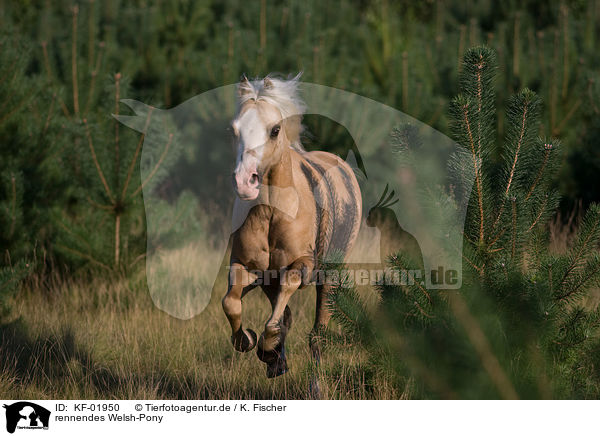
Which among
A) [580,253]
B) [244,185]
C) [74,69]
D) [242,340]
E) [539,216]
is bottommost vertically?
[242,340]

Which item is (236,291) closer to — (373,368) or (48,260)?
(373,368)

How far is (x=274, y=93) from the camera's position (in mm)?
3074

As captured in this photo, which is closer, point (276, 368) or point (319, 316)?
point (276, 368)

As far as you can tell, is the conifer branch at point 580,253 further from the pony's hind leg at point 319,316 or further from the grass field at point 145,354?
the pony's hind leg at point 319,316

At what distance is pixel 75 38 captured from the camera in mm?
7062

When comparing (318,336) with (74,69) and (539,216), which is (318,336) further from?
(74,69)

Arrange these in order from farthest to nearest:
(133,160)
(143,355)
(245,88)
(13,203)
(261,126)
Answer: (133,160) → (13,203) → (143,355) → (245,88) → (261,126)

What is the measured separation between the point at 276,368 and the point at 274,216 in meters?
0.76

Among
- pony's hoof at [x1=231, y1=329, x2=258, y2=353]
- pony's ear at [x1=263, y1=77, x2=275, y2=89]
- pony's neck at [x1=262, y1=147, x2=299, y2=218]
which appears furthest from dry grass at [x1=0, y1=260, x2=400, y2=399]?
pony's ear at [x1=263, y1=77, x2=275, y2=89]

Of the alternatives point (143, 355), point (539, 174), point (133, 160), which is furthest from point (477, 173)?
point (133, 160)
